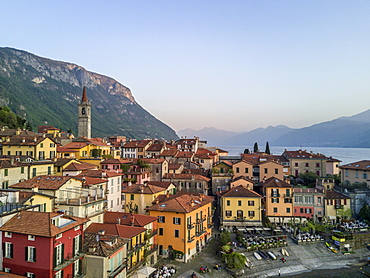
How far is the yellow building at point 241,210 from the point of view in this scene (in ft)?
137

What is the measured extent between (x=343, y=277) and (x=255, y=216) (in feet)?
44.4

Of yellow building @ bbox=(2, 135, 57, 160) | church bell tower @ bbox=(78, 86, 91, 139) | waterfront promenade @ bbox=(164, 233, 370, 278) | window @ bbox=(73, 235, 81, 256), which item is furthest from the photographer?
church bell tower @ bbox=(78, 86, 91, 139)

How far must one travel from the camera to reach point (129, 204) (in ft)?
127

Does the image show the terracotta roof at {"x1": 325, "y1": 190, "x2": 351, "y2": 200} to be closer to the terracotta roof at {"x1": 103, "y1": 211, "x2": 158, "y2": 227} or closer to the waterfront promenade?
the waterfront promenade

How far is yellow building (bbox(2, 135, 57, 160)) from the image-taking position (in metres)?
43.8

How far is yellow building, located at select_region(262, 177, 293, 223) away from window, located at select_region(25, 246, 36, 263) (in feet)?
116

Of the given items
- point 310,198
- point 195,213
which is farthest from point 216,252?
point 310,198

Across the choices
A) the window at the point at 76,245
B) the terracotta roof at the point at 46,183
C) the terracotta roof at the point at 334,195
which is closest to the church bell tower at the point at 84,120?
the terracotta roof at the point at 46,183

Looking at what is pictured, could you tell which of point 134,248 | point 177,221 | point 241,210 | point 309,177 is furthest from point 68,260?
point 309,177

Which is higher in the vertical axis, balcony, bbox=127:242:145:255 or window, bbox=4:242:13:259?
window, bbox=4:242:13:259

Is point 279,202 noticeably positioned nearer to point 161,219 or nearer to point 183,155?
point 161,219

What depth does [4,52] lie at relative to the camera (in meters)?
200

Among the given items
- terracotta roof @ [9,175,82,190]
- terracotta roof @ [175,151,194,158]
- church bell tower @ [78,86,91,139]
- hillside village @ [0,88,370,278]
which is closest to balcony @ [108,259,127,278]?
hillside village @ [0,88,370,278]

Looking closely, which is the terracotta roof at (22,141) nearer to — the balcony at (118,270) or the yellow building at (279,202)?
the balcony at (118,270)
